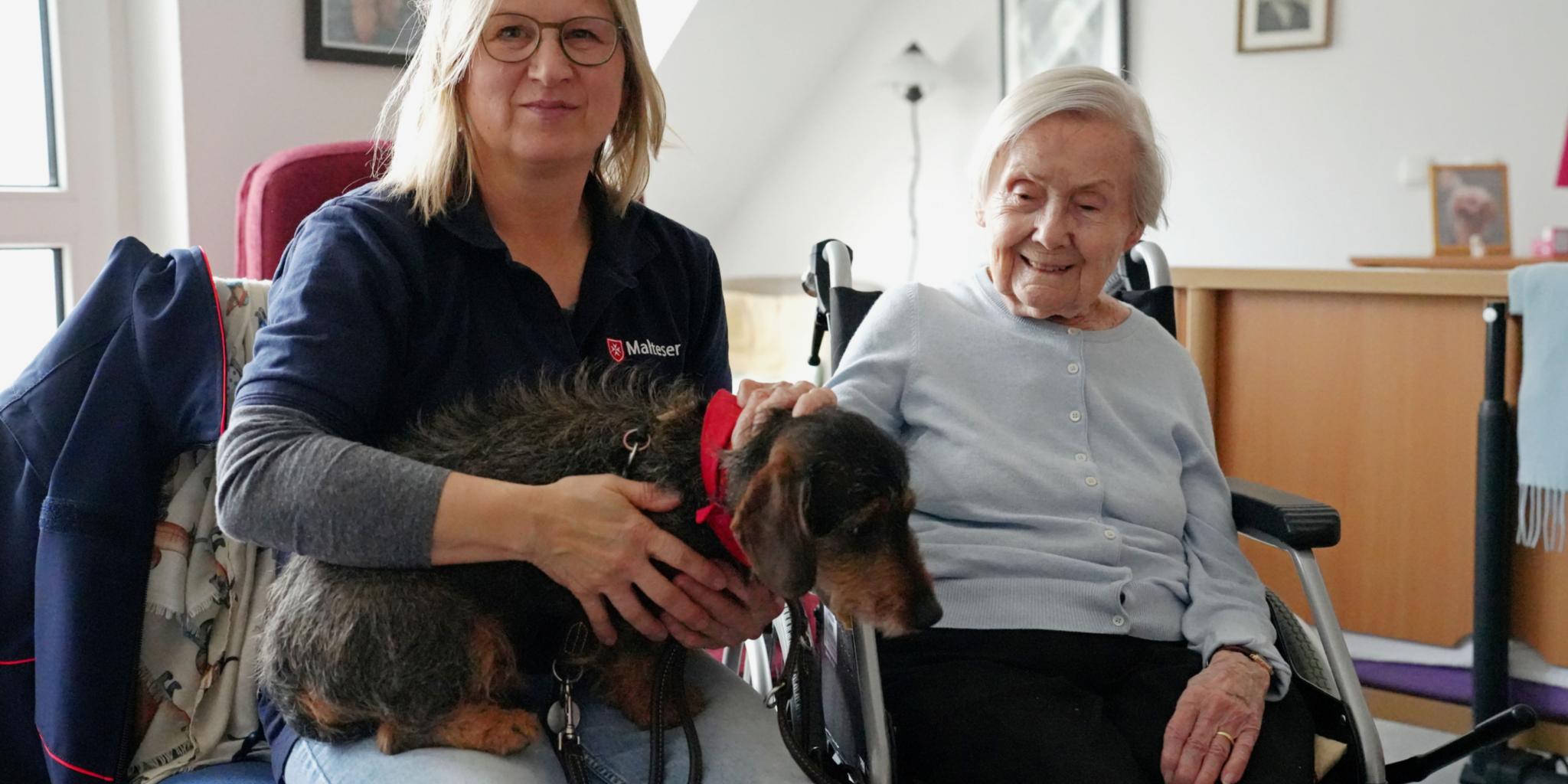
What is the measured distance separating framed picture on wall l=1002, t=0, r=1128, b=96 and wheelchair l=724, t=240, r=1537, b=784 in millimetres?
2994

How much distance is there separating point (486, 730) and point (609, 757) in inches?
6.9

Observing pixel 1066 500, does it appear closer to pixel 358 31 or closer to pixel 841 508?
pixel 841 508

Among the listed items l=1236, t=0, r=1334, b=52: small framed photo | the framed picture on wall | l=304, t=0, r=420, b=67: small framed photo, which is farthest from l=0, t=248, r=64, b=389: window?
l=1236, t=0, r=1334, b=52: small framed photo

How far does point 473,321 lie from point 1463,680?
2445 millimetres

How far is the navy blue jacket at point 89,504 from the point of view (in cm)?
148

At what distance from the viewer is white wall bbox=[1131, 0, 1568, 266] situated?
3.71 m

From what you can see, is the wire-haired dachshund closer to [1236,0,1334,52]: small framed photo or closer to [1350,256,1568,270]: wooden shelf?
[1350,256,1568,270]: wooden shelf

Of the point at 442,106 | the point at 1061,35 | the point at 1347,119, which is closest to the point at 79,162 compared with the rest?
the point at 442,106

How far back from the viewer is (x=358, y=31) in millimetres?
3369

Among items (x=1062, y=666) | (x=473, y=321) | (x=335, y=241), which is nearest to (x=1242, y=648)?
(x=1062, y=666)

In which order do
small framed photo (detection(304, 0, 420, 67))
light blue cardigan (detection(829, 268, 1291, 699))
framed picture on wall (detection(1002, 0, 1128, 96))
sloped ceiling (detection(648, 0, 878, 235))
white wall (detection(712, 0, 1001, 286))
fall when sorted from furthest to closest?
white wall (detection(712, 0, 1001, 286)) → sloped ceiling (detection(648, 0, 878, 235)) → framed picture on wall (detection(1002, 0, 1128, 96)) → small framed photo (detection(304, 0, 420, 67)) → light blue cardigan (detection(829, 268, 1291, 699))

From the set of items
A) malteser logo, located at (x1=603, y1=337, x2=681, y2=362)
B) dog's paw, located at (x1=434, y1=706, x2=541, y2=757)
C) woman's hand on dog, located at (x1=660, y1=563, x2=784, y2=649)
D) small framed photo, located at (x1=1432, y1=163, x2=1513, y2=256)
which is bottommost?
dog's paw, located at (x1=434, y1=706, x2=541, y2=757)

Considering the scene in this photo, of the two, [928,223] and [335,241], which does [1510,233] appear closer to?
[928,223]

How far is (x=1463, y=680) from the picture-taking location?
2789 millimetres
